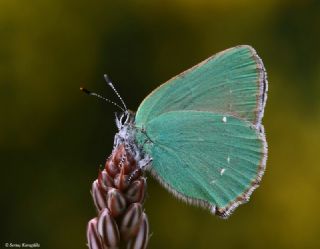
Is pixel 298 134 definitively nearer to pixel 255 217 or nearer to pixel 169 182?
pixel 255 217

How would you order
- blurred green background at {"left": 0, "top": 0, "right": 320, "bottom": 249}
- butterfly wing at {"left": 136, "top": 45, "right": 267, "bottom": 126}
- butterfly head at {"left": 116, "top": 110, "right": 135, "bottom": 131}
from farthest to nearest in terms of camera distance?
blurred green background at {"left": 0, "top": 0, "right": 320, "bottom": 249}
butterfly wing at {"left": 136, "top": 45, "right": 267, "bottom": 126}
butterfly head at {"left": 116, "top": 110, "right": 135, "bottom": 131}

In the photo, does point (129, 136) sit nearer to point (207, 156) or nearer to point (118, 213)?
point (207, 156)

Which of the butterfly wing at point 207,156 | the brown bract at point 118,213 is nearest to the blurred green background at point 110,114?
the butterfly wing at point 207,156

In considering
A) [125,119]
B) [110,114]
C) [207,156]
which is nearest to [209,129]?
[207,156]

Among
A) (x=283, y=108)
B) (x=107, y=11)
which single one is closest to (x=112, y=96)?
(x=107, y=11)

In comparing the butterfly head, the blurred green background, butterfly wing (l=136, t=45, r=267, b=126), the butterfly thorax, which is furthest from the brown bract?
the blurred green background

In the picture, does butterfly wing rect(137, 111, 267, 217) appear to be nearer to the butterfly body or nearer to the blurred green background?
the butterfly body

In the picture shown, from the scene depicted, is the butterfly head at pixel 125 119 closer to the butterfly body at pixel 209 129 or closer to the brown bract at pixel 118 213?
the butterfly body at pixel 209 129

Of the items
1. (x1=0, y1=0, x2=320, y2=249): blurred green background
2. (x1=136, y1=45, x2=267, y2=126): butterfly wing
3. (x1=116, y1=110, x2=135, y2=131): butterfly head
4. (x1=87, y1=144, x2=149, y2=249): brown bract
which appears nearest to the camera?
(x1=87, y1=144, x2=149, y2=249): brown bract
